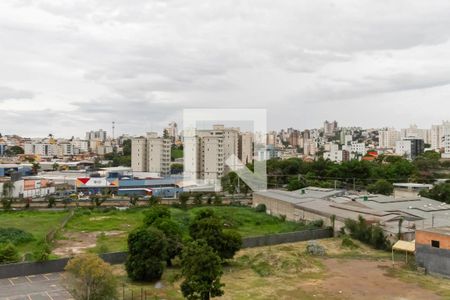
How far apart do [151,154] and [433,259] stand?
134 feet

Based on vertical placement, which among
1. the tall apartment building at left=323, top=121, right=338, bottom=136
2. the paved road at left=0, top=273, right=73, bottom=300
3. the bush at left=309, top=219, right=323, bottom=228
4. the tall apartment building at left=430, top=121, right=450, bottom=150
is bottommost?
the paved road at left=0, top=273, right=73, bottom=300

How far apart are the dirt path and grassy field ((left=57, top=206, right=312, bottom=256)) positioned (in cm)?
644

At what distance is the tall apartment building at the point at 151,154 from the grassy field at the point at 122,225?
2366cm

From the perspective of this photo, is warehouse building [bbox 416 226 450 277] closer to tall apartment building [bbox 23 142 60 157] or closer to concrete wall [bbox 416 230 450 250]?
concrete wall [bbox 416 230 450 250]

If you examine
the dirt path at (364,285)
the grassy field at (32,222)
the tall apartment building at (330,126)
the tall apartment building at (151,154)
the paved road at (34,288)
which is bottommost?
the dirt path at (364,285)

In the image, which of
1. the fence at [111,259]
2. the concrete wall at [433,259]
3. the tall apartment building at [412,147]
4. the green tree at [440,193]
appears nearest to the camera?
the fence at [111,259]

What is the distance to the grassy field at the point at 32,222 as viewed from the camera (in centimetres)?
1883

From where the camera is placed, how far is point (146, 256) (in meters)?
12.7

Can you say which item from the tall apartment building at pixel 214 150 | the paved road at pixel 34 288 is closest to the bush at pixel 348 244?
the paved road at pixel 34 288

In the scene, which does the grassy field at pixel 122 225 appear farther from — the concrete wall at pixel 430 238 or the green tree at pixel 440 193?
the green tree at pixel 440 193

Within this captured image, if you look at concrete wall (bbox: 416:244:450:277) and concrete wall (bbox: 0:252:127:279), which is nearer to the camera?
concrete wall (bbox: 0:252:127:279)

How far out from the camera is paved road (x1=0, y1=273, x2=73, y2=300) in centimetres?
1154

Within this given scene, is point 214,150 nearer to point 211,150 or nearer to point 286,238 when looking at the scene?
point 211,150

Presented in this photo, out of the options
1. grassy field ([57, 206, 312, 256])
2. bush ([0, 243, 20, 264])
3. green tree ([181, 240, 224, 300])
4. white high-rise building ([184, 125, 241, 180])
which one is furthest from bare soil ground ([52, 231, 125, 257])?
white high-rise building ([184, 125, 241, 180])
